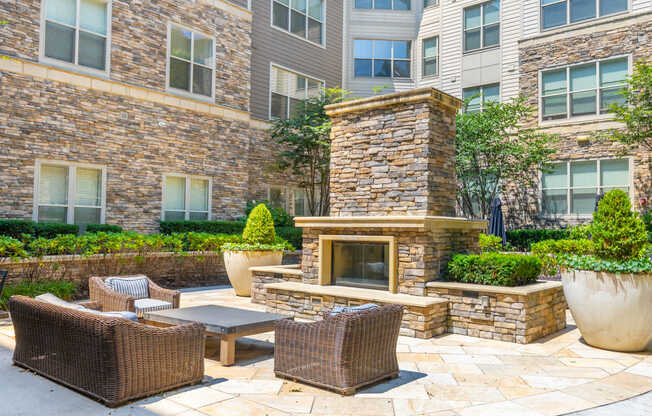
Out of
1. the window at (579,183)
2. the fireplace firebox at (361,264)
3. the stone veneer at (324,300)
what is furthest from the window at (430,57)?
the fireplace firebox at (361,264)

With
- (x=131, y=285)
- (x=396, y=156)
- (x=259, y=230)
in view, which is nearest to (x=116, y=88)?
(x=259, y=230)

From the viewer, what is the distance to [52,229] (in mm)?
10406

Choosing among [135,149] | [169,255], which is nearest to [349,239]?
[169,255]

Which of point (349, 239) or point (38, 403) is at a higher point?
point (349, 239)

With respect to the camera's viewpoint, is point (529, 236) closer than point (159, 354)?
No

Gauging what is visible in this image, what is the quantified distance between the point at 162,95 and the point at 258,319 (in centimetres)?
920

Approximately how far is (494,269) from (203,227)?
8.33 meters

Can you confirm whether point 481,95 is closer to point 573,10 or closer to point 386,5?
point 573,10

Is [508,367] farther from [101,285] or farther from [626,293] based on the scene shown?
[101,285]

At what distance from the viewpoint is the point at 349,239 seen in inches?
327

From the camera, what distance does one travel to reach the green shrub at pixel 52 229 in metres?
10.2

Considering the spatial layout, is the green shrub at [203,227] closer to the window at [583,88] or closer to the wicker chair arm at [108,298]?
the wicker chair arm at [108,298]

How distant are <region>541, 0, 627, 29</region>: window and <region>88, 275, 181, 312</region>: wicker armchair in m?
14.4

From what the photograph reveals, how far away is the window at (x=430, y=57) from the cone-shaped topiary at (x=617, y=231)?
13.1 m
